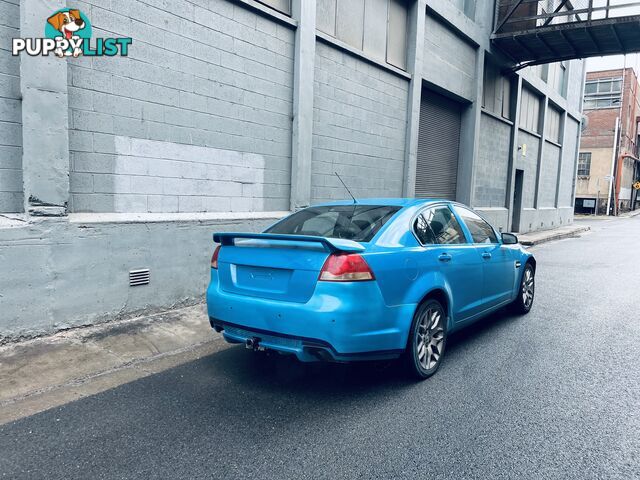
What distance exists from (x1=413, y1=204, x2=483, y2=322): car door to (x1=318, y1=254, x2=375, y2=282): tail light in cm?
76

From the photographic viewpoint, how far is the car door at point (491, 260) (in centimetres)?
527

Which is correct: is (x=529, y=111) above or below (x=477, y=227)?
above

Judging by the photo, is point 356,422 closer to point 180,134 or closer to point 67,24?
point 180,134

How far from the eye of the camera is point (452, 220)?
5.09 m

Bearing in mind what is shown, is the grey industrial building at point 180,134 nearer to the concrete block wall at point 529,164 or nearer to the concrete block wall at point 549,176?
the concrete block wall at point 529,164

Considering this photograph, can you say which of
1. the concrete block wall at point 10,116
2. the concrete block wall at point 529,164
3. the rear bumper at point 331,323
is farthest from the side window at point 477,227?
the concrete block wall at point 529,164

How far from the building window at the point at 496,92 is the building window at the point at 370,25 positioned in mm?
5845

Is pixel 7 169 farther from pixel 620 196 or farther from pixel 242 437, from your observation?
pixel 620 196

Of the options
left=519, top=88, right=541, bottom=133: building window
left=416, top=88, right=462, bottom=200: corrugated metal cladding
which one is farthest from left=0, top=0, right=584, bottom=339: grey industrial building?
left=519, top=88, right=541, bottom=133: building window

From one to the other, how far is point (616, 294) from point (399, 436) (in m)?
6.47

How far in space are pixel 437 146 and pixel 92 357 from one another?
11.5m

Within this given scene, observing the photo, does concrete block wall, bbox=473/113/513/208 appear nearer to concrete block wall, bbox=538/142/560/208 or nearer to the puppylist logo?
concrete block wall, bbox=538/142/560/208

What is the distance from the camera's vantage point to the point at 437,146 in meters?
13.9

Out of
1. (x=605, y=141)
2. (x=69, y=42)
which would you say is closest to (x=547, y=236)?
(x=69, y=42)
